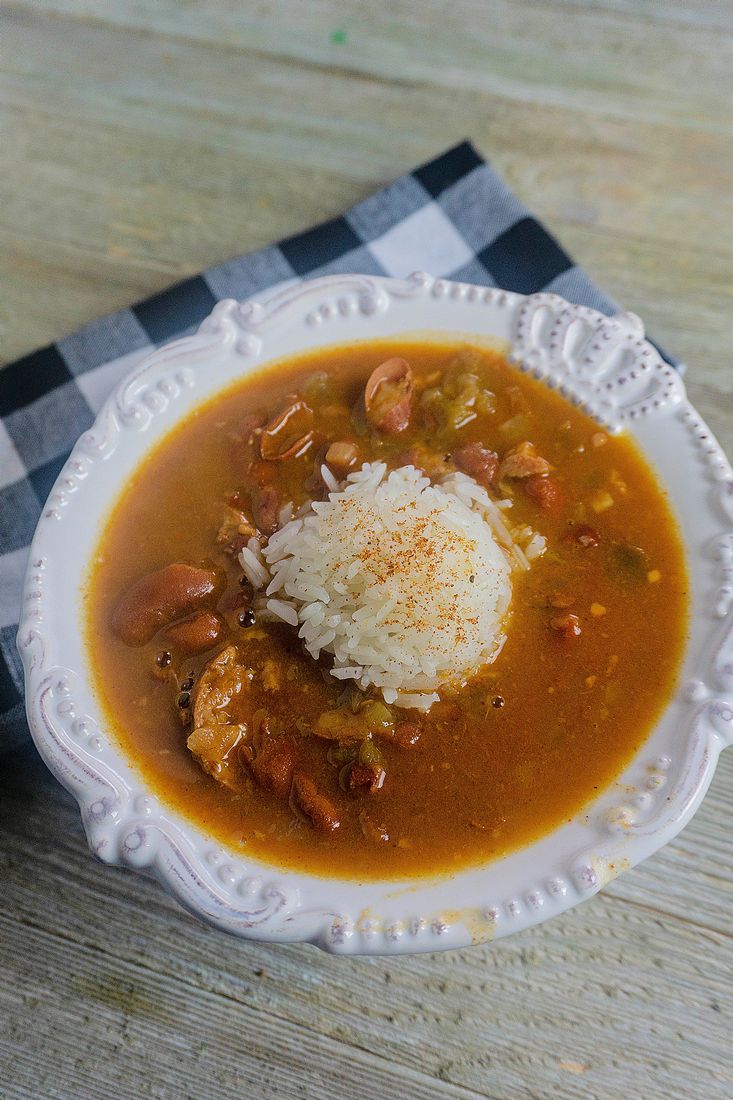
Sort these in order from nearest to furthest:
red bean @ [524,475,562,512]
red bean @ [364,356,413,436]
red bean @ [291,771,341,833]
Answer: red bean @ [291,771,341,833], red bean @ [524,475,562,512], red bean @ [364,356,413,436]

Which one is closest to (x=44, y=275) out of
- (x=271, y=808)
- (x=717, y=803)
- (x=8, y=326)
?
(x=8, y=326)

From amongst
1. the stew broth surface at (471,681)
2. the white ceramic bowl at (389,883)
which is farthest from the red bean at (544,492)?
the white ceramic bowl at (389,883)

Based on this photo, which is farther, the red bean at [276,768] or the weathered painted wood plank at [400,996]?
the weathered painted wood plank at [400,996]

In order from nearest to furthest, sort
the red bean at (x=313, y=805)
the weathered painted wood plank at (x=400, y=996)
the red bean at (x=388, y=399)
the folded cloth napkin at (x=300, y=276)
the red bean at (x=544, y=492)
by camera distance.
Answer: the red bean at (x=313, y=805), the weathered painted wood plank at (x=400, y=996), the red bean at (x=544, y=492), the red bean at (x=388, y=399), the folded cloth napkin at (x=300, y=276)

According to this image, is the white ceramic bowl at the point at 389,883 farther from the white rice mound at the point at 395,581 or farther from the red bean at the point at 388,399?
the white rice mound at the point at 395,581

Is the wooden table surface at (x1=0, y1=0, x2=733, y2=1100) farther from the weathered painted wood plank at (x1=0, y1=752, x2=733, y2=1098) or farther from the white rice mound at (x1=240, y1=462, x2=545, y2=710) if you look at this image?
the white rice mound at (x1=240, y1=462, x2=545, y2=710)

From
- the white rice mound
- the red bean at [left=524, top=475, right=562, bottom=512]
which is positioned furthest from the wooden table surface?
the red bean at [left=524, top=475, right=562, bottom=512]

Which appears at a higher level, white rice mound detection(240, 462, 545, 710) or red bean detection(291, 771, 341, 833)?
white rice mound detection(240, 462, 545, 710)
